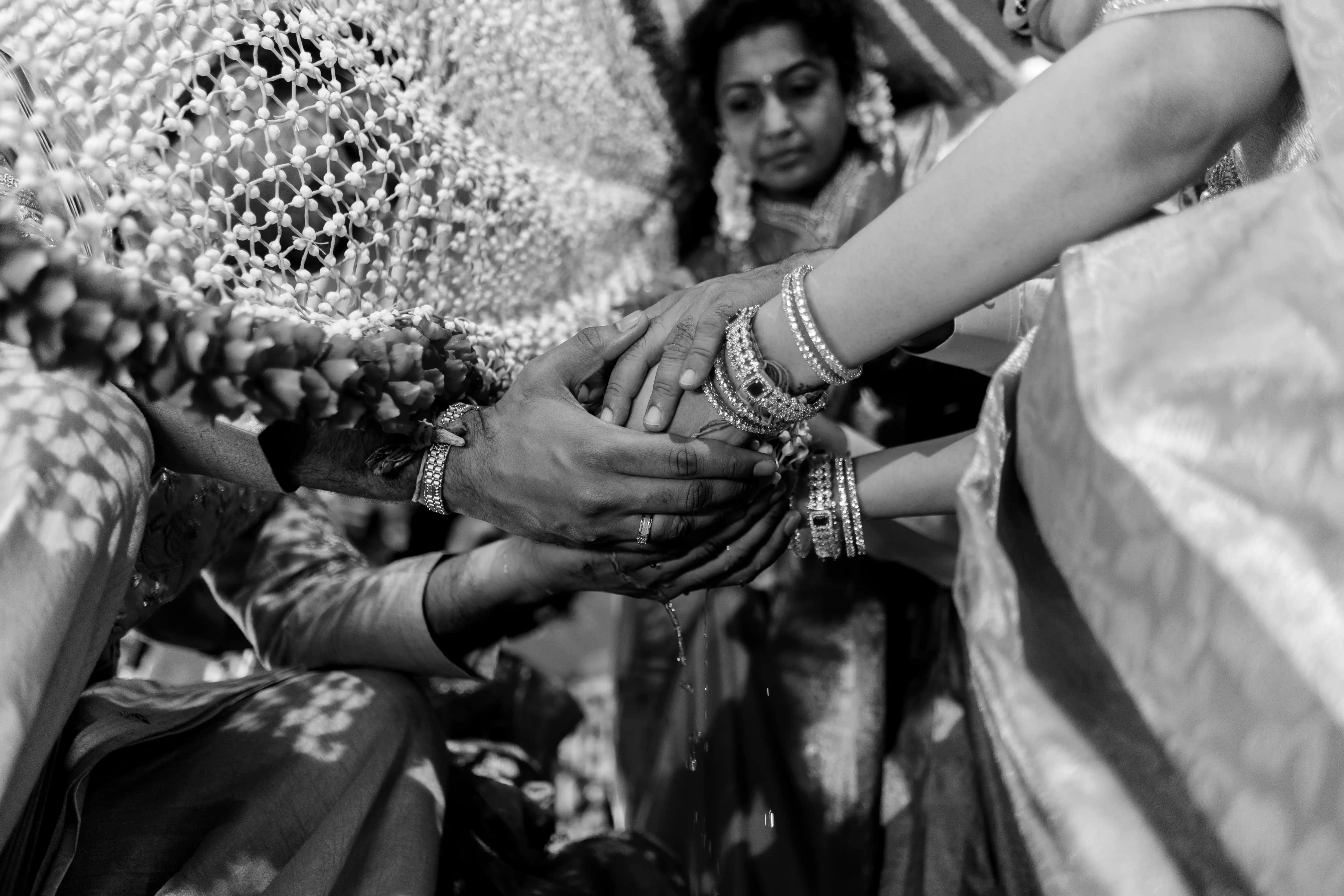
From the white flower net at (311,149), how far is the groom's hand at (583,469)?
148 millimetres

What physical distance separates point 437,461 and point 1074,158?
553 mm

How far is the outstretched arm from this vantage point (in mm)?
650

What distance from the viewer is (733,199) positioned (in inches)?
80.4

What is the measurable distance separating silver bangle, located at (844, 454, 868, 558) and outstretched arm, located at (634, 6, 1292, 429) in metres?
0.25

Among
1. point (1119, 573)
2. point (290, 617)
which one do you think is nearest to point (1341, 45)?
point (1119, 573)

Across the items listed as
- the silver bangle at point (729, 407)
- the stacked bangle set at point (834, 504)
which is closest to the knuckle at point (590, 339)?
the silver bangle at point (729, 407)

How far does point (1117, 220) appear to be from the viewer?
0.70 m

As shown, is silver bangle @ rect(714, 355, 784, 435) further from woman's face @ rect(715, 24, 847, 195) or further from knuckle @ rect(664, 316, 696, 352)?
woman's face @ rect(715, 24, 847, 195)

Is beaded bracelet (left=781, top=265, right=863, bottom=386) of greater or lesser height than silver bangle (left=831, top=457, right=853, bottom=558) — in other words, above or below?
above

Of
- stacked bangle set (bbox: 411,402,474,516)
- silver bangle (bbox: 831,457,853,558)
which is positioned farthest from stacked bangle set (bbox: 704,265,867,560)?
stacked bangle set (bbox: 411,402,474,516)

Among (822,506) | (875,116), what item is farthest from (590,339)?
(875,116)

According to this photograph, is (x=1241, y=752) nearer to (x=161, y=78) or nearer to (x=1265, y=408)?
(x=1265, y=408)

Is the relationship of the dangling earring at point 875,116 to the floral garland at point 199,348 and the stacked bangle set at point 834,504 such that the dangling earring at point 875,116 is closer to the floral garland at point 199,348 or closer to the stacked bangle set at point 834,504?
the stacked bangle set at point 834,504

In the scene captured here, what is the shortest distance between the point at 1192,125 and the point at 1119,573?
0.98 feet
